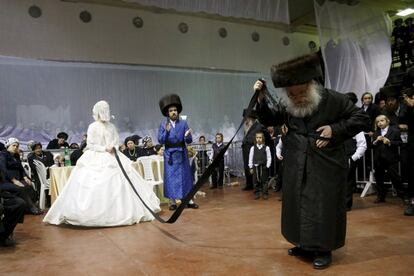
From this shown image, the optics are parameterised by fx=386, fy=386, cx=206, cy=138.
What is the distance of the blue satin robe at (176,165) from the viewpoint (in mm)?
5379

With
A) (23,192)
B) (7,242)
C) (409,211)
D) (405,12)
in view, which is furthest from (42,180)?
(405,12)

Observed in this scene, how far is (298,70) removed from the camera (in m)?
2.72

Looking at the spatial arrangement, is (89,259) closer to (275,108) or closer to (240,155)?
(275,108)

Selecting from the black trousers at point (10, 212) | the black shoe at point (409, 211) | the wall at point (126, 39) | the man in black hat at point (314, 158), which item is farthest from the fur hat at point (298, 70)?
the wall at point (126, 39)

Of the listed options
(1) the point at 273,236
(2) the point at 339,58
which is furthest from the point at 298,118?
(2) the point at 339,58

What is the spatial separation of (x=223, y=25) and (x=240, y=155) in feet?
12.0

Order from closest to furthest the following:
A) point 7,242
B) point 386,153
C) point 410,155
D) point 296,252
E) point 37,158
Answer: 1. point 296,252
2. point 7,242
3. point 410,155
4. point 386,153
5. point 37,158

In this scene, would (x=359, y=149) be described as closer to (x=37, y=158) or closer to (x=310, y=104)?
(x=310, y=104)

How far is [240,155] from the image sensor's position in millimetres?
9938

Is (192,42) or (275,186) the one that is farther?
(192,42)

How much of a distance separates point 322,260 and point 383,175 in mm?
3065

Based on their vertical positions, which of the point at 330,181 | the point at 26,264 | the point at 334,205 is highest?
the point at 330,181

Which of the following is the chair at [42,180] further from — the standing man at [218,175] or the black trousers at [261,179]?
the black trousers at [261,179]

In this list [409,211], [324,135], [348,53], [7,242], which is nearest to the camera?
[324,135]
